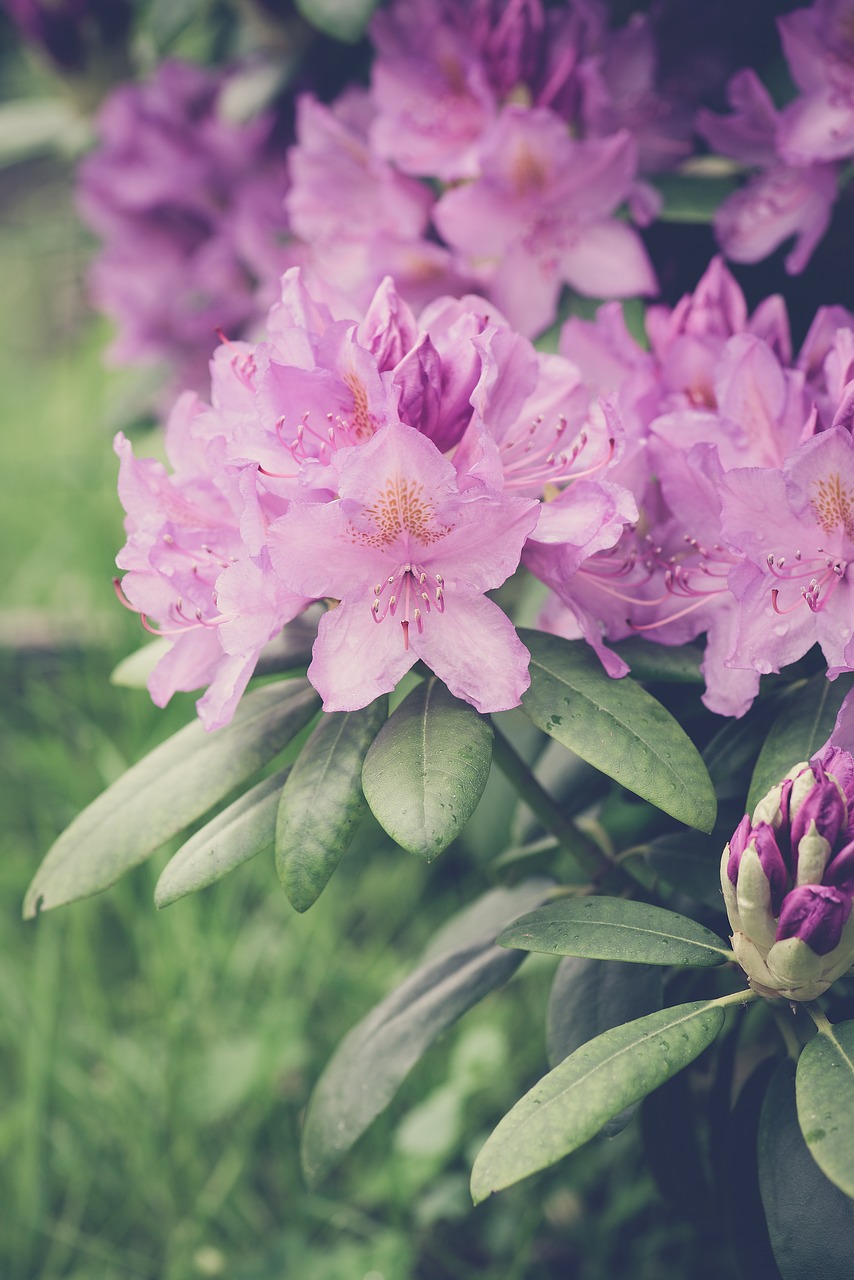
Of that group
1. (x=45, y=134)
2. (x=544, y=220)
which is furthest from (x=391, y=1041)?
→ (x=45, y=134)

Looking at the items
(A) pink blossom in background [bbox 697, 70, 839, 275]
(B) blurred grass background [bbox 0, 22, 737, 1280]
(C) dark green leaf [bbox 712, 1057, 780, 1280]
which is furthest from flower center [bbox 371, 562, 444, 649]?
(B) blurred grass background [bbox 0, 22, 737, 1280]

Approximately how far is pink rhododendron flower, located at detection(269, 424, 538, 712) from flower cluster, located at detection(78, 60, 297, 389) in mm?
954

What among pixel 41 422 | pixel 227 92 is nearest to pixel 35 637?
pixel 41 422

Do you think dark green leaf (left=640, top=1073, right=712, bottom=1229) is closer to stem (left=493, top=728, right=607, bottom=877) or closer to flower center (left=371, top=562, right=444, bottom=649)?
stem (left=493, top=728, right=607, bottom=877)

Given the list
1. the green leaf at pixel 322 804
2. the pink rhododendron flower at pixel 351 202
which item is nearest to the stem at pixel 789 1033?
the green leaf at pixel 322 804

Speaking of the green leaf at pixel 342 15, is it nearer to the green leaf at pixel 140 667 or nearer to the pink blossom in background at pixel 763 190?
the pink blossom in background at pixel 763 190

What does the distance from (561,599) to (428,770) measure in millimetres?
186

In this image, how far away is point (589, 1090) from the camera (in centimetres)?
65

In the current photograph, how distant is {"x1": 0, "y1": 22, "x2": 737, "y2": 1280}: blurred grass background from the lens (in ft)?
4.72

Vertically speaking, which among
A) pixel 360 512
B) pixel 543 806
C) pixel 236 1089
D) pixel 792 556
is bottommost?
pixel 236 1089

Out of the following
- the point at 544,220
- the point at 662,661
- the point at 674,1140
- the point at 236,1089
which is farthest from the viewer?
the point at 236,1089

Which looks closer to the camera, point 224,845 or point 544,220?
point 224,845

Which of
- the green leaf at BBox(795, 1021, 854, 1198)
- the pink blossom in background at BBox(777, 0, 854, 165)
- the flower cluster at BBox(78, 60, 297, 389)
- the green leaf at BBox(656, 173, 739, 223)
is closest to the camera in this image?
the green leaf at BBox(795, 1021, 854, 1198)

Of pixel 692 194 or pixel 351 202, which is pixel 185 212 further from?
A: pixel 692 194
